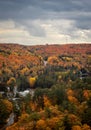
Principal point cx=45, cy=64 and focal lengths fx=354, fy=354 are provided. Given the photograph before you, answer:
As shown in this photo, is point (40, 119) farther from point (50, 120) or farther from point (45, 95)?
point (45, 95)

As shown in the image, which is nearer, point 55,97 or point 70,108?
point 70,108

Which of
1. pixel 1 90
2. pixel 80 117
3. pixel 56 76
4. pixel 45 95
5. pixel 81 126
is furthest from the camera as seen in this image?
pixel 56 76

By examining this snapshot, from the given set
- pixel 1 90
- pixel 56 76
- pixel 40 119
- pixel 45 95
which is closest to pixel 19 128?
pixel 40 119

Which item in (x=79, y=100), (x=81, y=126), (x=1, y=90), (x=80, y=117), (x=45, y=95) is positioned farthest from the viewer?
(x=1, y=90)

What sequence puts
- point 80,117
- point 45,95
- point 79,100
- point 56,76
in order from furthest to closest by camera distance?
point 56,76 → point 45,95 → point 79,100 → point 80,117

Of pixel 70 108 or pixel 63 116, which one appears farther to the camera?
pixel 70 108

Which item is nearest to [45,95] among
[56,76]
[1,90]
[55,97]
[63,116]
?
[55,97]

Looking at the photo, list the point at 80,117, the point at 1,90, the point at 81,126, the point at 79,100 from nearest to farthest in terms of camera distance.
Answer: the point at 81,126 → the point at 80,117 → the point at 79,100 → the point at 1,90

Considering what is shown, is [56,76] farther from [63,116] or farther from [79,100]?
[63,116]
